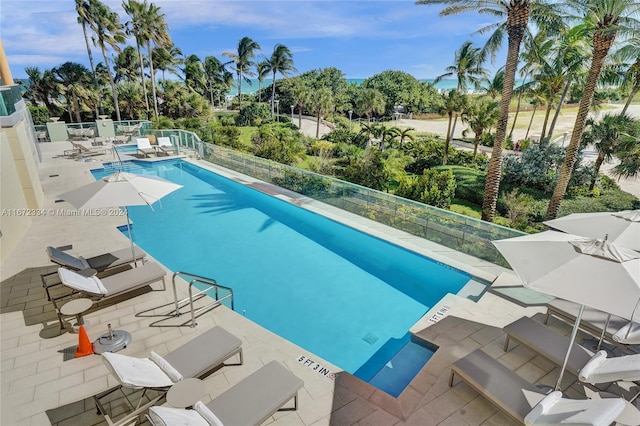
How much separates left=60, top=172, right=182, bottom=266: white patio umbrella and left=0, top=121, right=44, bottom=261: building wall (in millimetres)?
3226

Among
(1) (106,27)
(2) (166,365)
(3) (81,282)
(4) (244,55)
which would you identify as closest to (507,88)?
(2) (166,365)

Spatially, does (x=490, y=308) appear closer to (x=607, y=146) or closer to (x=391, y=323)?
(x=391, y=323)

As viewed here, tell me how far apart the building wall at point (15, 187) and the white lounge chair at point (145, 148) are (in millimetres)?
8489

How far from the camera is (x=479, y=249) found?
9227mm

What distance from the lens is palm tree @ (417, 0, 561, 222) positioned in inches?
497

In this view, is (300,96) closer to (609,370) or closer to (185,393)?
(609,370)

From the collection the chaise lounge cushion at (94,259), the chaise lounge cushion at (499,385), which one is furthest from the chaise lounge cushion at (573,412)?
the chaise lounge cushion at (94,259)

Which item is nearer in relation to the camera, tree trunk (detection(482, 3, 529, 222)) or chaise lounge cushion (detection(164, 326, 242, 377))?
chaise lounge cushion (detection(164, 326, 242, 377))

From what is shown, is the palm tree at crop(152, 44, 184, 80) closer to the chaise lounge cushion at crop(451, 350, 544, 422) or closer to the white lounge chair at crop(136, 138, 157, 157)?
the white lounge chair at crop(136, 138, 157, 157)

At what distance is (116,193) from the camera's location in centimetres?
682

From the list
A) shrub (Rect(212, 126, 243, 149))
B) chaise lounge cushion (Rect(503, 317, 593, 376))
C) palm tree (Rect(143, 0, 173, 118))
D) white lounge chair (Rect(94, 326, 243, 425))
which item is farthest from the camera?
palm tree (Rect(143, 0, 173, 118))

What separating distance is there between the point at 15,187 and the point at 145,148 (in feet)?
36.7

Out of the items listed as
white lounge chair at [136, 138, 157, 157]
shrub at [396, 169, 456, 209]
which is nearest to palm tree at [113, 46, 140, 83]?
white lounge chair at [136, 138, 157, 157]

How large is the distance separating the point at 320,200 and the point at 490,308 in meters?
7.50
